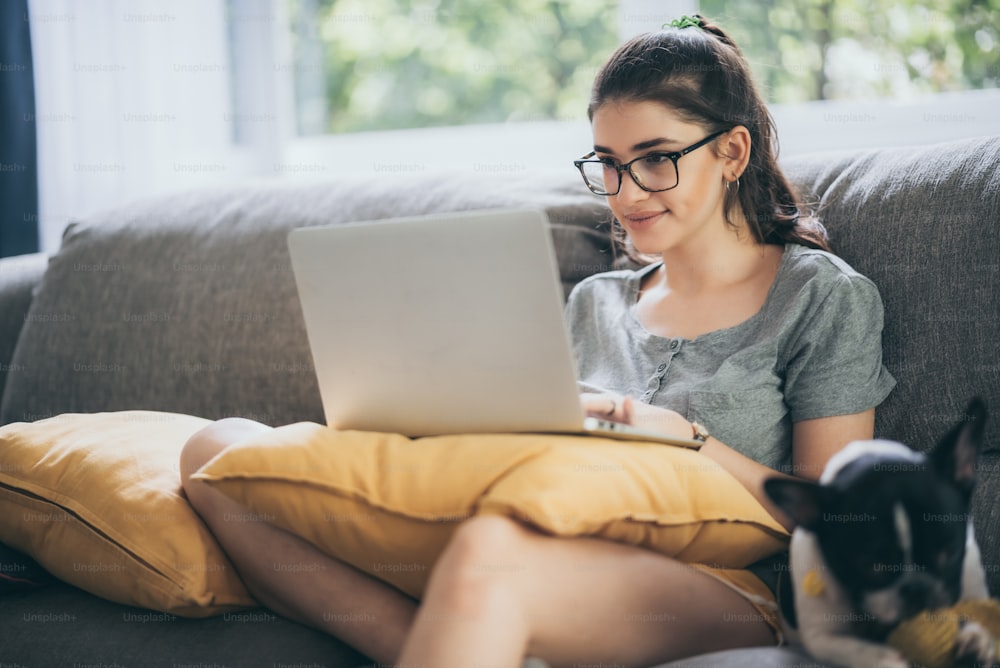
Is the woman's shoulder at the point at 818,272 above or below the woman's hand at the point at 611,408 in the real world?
above

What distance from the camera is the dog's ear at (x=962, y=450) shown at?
2.90 ft

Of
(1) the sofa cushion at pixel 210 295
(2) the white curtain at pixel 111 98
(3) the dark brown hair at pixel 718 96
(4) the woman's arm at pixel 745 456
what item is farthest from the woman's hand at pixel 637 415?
(2) the white curtain at pixel 111 98

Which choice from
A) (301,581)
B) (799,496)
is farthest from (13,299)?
(799,496)

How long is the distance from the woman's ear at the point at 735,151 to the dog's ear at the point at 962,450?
2.21 feet

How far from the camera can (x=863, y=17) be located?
2240 millimetres

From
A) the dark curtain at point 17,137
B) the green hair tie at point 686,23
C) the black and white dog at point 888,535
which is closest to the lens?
the black and white dog at point 888,535

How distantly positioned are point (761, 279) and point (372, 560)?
0.77 m

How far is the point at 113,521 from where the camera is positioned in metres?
1.26

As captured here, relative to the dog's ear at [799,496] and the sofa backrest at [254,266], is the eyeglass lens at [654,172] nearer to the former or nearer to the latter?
the sofa backrest at [254,266]

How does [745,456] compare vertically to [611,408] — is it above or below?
below

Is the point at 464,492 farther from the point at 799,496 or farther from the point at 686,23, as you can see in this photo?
the point at 686,23

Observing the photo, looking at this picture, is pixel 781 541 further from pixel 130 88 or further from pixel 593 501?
pixel 130 88

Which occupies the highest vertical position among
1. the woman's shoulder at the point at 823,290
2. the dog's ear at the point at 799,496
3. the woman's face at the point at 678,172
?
the woman's face at the point at 678,172

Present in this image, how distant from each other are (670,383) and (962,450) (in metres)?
0.56
